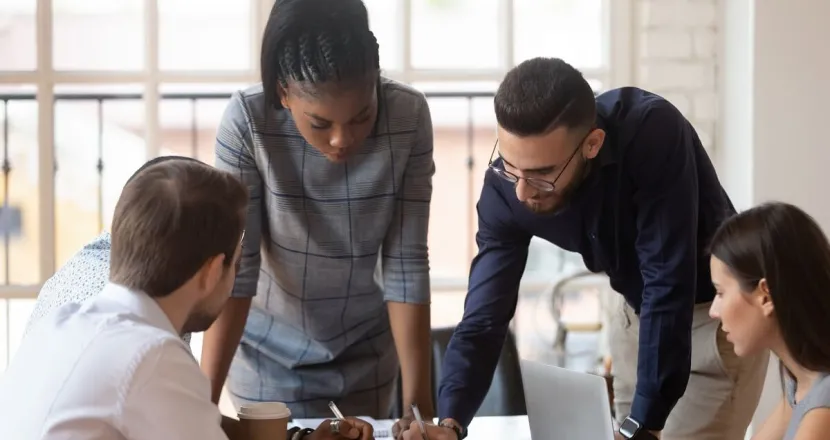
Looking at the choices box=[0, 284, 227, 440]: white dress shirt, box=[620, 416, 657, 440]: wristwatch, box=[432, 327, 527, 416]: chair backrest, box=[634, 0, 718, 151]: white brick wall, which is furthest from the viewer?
box=[634, 0, 718, 151]: white brick wall

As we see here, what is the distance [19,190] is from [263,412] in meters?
1.97

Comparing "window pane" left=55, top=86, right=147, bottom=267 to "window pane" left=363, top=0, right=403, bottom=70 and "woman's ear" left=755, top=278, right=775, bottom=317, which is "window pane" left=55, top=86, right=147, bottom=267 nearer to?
"window pane" left=363, top=0, right=403, bottom=70

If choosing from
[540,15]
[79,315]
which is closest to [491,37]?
[540,15]

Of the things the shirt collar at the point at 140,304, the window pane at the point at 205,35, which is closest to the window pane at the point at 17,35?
the window pane at the point at 205,35

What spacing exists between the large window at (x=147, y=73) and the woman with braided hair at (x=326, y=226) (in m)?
1.10

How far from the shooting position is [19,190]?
3.26 meters

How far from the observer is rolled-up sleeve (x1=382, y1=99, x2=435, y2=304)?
2.00 metres

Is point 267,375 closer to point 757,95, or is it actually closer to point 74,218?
Answer: point 74,218

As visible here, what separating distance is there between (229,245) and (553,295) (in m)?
1.74

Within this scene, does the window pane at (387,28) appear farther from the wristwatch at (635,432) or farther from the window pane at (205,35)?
the wristwatch at (635,432)

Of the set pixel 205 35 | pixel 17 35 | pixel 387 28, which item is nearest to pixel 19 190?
pixel 17 35

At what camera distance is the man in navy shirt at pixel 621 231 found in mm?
1723

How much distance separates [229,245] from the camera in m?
1.45

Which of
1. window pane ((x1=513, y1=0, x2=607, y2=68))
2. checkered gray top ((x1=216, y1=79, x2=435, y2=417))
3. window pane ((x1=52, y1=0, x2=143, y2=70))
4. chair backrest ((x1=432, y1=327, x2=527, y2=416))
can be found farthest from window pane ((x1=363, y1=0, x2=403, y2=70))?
checkered gray top ((x1=216, y1=79, x2=435, y2=417))
